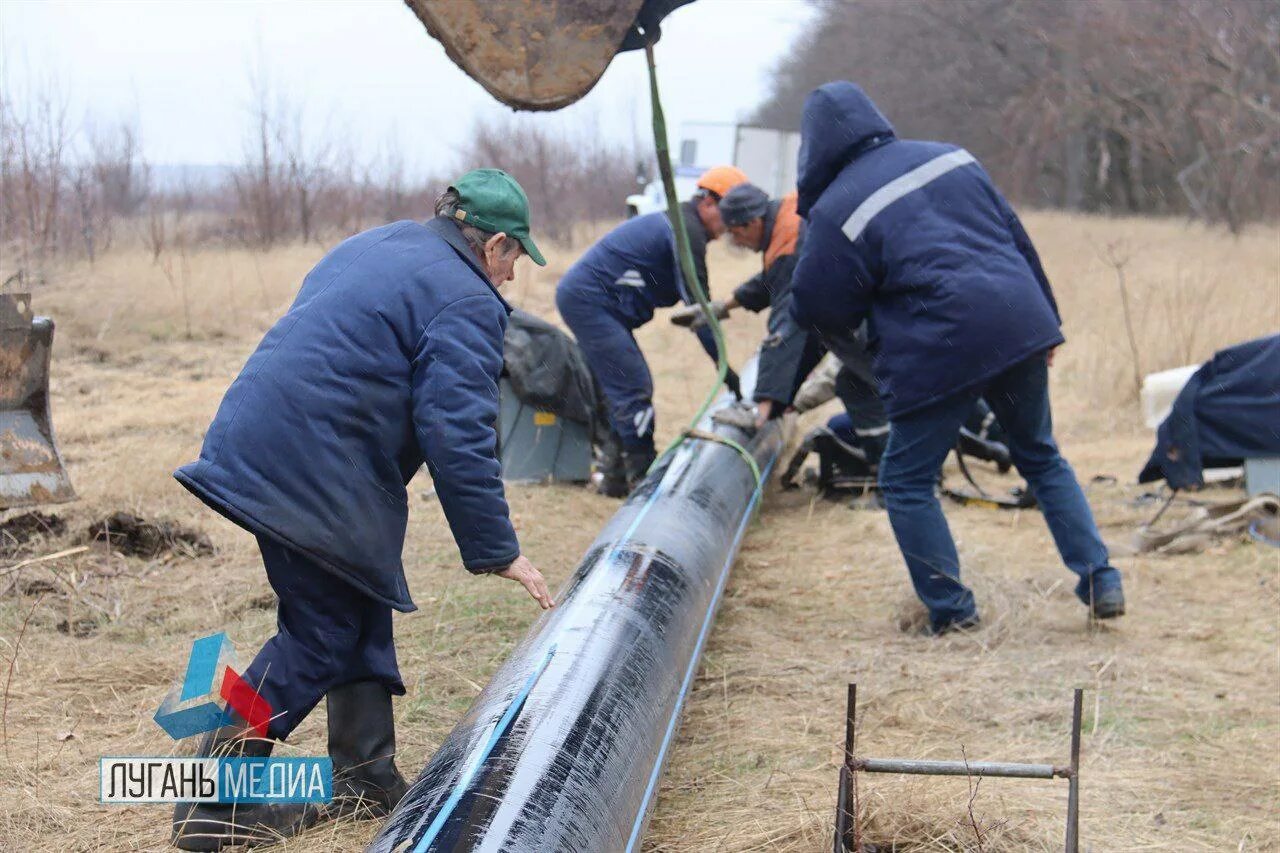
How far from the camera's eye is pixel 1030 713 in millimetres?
3938

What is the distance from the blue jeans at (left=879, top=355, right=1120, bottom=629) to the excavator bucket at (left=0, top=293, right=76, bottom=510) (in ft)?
10.1

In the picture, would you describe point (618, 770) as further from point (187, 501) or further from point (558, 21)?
point (187, 501)

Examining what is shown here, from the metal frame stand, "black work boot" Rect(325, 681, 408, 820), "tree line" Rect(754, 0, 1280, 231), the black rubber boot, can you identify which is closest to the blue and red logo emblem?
"black work boot" Rect(325, 681, 408, 820)

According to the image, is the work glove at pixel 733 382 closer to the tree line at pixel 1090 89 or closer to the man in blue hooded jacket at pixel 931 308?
the man in blue hooded jacket at pixel 931 308

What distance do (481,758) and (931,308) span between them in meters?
2.51

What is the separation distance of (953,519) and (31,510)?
427cm

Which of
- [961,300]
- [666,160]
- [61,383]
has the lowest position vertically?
[61,383]

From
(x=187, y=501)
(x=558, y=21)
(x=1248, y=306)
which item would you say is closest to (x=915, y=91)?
(x=1248, y=306)

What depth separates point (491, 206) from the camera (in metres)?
3.02

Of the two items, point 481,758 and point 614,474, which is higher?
point 481,758

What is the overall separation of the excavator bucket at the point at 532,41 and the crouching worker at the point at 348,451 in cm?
27

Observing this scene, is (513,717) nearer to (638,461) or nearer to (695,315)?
(638,461)

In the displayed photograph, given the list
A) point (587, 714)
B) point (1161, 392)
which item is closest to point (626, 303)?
point (1161, 392)

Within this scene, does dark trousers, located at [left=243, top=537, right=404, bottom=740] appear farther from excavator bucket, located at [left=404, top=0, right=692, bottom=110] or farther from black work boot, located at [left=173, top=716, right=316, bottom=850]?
excavator bucket, located at [left=404, top=0, right=692, bottom=110]
